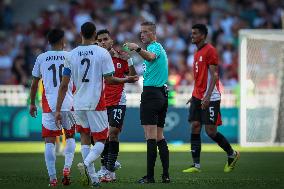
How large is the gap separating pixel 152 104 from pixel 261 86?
37.9 feet

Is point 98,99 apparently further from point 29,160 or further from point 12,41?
point 12,41

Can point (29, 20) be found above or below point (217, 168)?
above

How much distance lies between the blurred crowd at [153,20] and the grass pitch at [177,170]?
6.63m

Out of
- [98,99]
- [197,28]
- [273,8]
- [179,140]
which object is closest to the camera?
[98,99]

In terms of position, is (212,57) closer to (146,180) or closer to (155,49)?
(155,49)

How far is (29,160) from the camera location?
19.5 metres

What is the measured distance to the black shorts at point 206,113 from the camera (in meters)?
17.1

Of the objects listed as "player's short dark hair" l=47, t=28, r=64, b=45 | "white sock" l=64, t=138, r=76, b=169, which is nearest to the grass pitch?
"white sock" l=64, t=138, r=76, b=169

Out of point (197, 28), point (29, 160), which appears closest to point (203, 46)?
point (197, 28)

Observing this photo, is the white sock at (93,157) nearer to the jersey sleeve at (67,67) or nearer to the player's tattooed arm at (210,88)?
the jersey sleeve at (67,67)

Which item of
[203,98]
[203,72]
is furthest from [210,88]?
[203,72]

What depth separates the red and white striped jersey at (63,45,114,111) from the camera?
43.5 feet

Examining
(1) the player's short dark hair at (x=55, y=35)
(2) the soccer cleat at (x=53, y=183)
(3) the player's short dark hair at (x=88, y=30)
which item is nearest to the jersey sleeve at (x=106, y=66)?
(3) the player's short dark hair at (x=88, y=30)

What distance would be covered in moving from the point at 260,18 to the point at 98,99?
19740 mm
